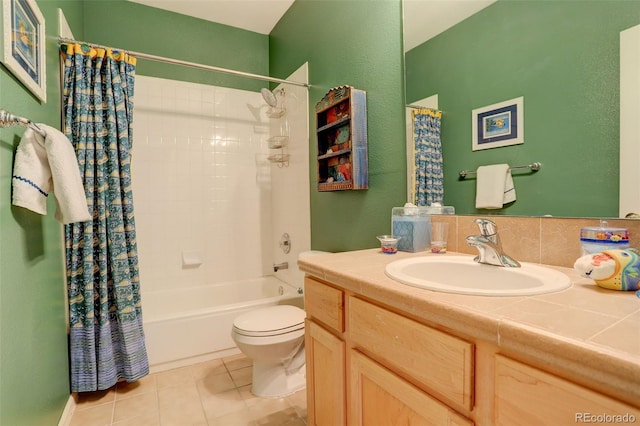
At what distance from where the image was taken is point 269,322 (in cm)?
169

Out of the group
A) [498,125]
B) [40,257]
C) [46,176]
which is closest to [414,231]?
[498,125]

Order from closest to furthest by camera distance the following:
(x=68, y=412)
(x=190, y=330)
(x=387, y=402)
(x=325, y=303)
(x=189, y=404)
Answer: (x=387, y=402) < (x=325, y=303) < (x=68, y=412) < (x=189, y=404) < (x=190, y=330)

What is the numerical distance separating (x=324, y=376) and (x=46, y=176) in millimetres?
1265

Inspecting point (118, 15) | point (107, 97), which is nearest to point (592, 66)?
point (107, 97)

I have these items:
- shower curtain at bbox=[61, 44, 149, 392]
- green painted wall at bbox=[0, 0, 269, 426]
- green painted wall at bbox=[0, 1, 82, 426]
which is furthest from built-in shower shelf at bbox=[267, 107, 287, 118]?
green painted wall at bbox=[0, 1, 82, 426]

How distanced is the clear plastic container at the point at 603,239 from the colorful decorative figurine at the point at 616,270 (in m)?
0.07

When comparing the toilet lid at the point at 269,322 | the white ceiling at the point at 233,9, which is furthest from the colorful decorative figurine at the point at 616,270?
the white ceiling at the point at 233,9

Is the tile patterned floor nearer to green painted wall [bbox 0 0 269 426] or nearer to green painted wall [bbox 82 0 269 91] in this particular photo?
green painted wall [bbox 0 0 269 426]

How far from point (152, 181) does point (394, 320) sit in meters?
2.43

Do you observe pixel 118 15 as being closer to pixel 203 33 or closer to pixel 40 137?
pixel 203 33

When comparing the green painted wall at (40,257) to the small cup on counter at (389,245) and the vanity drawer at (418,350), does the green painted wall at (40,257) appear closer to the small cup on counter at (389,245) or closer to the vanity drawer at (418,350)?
the vanity drawer at (418,350)

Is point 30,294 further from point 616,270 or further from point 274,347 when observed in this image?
point 616,270

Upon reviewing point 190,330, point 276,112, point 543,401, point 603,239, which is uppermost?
point 276,112

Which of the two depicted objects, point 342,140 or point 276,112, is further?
point 276,112
